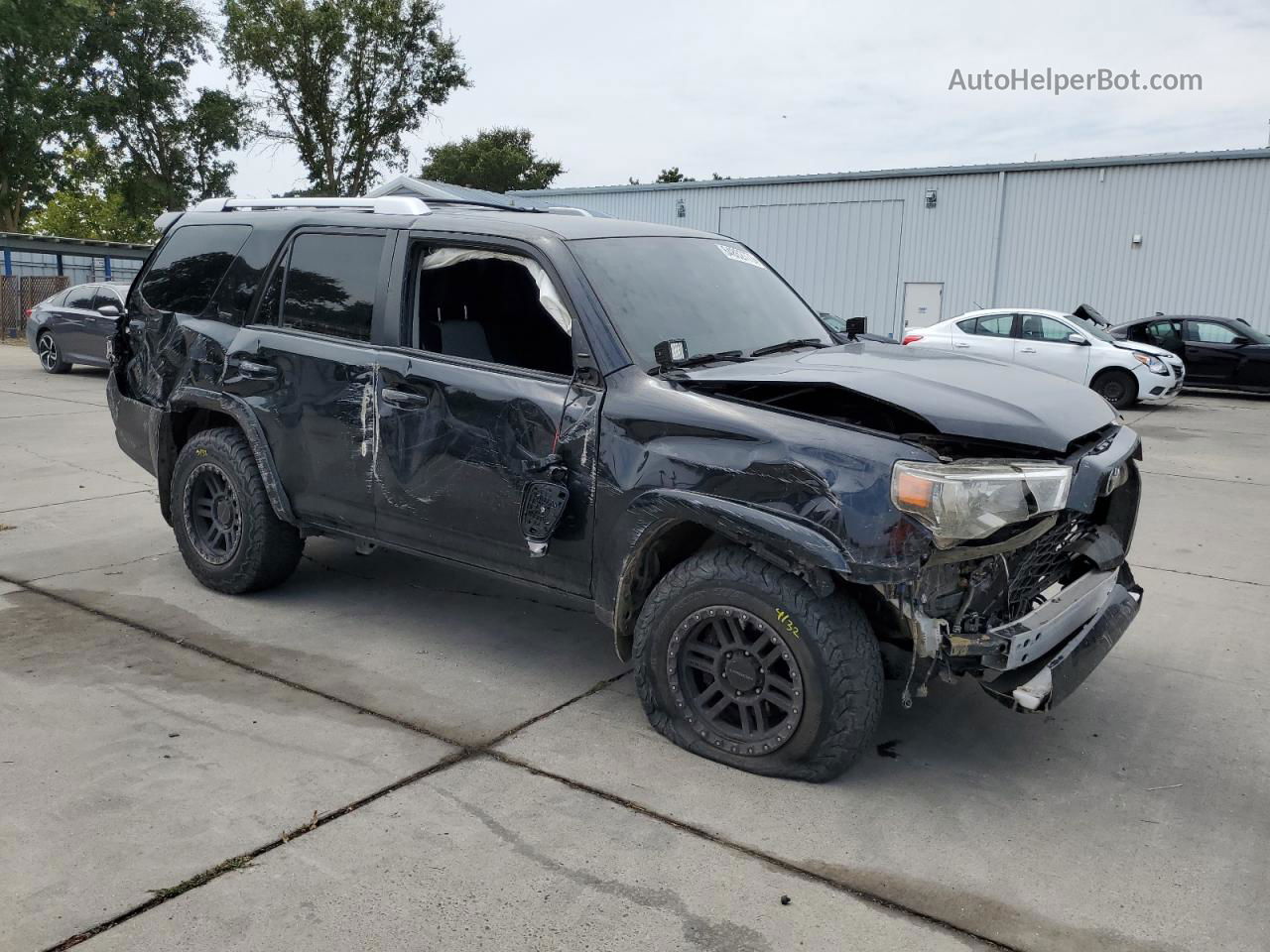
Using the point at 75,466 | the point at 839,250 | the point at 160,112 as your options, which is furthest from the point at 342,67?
the point at 75,466

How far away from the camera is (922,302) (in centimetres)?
2602

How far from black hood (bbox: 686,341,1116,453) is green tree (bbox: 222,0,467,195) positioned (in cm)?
3865

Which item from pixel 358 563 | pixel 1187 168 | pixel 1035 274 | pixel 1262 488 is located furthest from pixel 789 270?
pixel 358 563

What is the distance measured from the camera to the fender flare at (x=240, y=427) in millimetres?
4859

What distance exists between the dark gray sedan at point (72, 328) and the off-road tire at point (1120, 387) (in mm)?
15028

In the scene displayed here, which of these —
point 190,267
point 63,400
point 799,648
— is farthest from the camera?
point 63,400

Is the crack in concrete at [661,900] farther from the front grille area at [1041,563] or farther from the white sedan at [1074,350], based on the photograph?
the white sedan at [1074,350]

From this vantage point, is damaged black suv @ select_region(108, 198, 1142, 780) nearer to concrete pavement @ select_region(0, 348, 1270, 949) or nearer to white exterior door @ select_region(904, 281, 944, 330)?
concrete pavement @ select_region(0, 348, 1270, 949)

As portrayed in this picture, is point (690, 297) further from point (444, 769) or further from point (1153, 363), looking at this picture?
point (1153, 363)

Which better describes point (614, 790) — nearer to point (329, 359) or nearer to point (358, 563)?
point (329, 359)

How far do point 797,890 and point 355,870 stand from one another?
4.02 feet

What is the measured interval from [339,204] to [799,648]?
311cm

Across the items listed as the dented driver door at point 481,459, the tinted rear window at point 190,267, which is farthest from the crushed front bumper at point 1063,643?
the tinted rear window at point 190,267

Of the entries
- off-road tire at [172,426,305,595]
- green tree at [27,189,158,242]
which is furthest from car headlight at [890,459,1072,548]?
green tree at [27,189,158,242]
